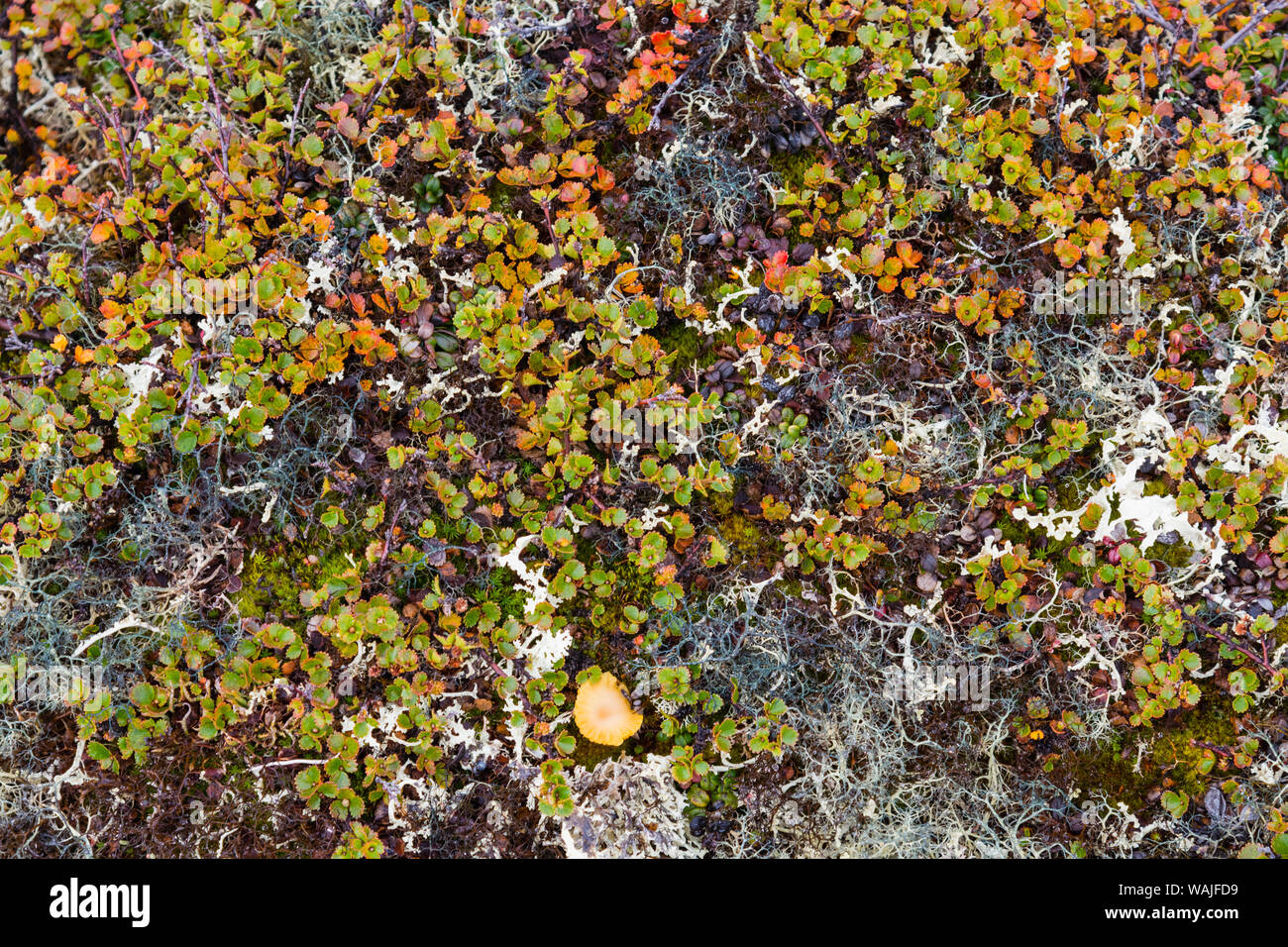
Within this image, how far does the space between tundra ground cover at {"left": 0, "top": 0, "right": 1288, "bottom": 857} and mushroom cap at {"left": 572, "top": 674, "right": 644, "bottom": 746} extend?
0.02 meters

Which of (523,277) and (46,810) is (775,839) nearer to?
(523,277)

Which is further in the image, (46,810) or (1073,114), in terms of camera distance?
(1073,114)

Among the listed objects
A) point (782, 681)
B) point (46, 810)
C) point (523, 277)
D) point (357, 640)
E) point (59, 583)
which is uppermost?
point (523, 277)

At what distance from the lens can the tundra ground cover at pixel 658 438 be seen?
3238 mm

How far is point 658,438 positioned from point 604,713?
43.5 inches

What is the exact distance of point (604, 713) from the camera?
3.23 metres

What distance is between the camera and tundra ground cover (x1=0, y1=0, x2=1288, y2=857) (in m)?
3.24

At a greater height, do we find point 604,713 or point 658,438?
point 658,438

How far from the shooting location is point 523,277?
3.36 m

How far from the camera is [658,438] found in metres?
3.29

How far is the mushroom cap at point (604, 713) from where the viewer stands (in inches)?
127

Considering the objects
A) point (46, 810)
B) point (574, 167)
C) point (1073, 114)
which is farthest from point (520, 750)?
point (1073, 114)

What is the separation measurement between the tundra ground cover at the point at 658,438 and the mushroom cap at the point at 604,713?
Result: 2 cm

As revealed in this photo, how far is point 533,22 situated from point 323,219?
1.22m
